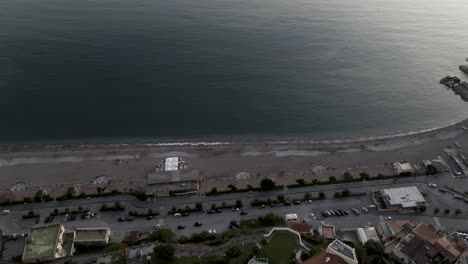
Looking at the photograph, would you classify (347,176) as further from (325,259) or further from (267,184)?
(325,259)

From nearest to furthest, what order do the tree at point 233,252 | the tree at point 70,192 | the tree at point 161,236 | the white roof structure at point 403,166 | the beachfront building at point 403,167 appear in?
the tree at point 233,252 → the tree at point 161,236 → the tree at point 70,192 → the beachfront building at point 403,167 → the white roof structure at point 403,166

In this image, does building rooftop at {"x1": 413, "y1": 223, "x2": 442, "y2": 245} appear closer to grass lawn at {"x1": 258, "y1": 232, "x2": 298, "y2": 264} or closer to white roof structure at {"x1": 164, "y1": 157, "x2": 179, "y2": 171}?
grass lawn at {"x1": 258, "y1": 232, "x2": 298, "y2": 264}

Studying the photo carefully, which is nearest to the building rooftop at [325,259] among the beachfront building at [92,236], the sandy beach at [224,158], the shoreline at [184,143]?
the sandy beach at [224,158]

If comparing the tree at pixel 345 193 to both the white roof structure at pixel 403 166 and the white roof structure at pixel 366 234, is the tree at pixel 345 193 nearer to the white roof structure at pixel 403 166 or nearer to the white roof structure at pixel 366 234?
the white roof structure at pixel 366 234

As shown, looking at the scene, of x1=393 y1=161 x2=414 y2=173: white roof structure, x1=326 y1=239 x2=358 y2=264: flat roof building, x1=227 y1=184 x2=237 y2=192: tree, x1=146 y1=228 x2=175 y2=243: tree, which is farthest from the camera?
x1=393 y1=161 x2=414 y2=173: white roof structure

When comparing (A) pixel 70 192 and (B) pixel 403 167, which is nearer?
(A) pixel 70 192

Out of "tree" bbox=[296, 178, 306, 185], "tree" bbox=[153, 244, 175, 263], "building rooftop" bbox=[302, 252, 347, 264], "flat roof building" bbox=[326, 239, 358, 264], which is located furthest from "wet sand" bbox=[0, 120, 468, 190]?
"building rooftop" bbox=[302, 252, 347, 264]

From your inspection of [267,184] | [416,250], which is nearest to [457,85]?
[416,250]
